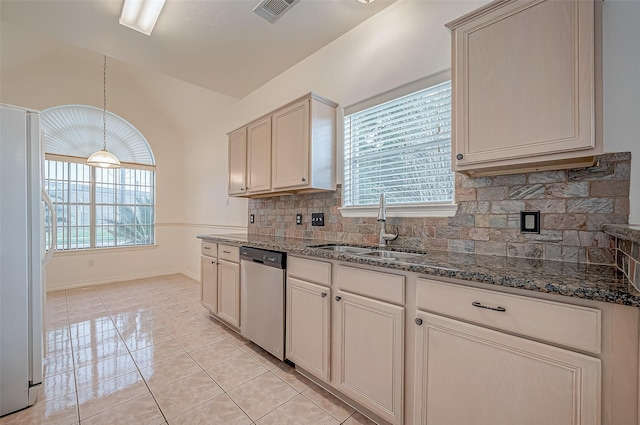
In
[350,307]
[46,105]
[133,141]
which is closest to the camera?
[350,307]

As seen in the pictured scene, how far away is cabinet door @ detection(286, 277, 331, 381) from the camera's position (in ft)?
5.76

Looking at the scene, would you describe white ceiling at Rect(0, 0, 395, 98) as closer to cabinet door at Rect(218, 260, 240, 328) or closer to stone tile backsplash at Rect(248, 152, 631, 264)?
stone tile backsplash at Rect(248, 152, 631, 264)

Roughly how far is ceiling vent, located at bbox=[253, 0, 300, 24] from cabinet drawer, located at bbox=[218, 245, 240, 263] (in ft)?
6.65

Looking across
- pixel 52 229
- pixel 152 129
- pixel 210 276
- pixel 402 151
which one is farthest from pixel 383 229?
pixel 152 129

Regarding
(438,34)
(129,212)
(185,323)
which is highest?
(438,34)

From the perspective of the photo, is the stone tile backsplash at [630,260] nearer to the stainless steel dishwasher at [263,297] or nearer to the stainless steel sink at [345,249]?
the stainless steel sink at [345,249]

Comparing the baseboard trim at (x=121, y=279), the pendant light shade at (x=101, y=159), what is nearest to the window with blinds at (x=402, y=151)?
the pendant light shade at (x=101, y=159)

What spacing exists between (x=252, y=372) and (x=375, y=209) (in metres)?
1.58

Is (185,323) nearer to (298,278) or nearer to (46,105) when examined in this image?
(298,278)

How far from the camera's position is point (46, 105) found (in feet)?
13.8

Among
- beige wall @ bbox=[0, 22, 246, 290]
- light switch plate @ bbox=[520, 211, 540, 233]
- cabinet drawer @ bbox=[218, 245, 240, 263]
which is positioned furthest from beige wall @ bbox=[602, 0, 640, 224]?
beige wall @ bbox=[0, 22, 246, 290]

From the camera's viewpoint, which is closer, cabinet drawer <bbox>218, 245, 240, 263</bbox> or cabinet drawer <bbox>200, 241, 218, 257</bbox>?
cabinet drawer <bbox>218, 245, 240, 263</bbox>

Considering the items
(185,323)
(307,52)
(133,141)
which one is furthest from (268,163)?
(133,141)

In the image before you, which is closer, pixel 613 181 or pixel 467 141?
pixel 613 181
